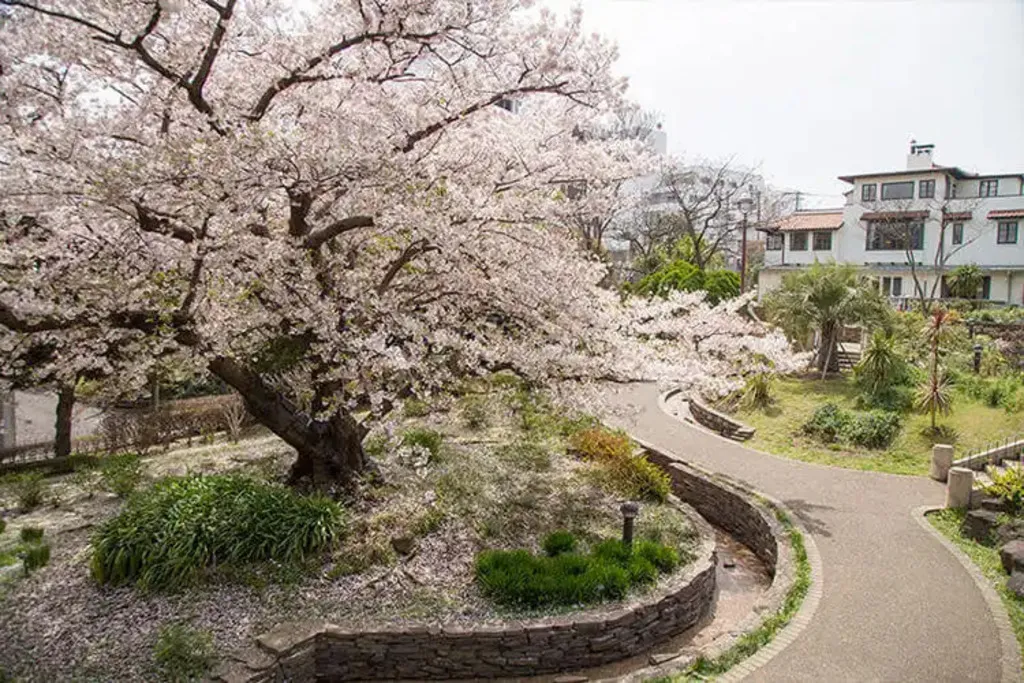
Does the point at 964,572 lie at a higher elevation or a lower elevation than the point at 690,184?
lower

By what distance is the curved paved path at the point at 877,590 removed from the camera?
21.2ft

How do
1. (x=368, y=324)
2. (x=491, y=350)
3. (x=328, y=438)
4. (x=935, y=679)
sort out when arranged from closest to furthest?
(x=935, y=679), (x=368, y=324), (x=491, y=350), (x=328, y=438)

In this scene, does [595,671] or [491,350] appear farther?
[491,350]

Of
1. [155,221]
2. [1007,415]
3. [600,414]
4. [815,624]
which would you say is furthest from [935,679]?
[1007,415]

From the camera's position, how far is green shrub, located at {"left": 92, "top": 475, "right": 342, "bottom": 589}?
25.1ft

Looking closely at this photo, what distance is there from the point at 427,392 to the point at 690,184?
98.9 ft

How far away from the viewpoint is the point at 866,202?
33.7m

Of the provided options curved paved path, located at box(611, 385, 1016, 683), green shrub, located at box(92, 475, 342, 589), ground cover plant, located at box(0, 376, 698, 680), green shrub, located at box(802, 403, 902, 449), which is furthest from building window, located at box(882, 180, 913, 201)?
green shrub, located at box(92, 475, 342, 589)

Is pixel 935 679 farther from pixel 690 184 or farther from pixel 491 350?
pixel 690 184

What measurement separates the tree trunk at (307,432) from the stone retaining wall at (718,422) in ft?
29.9

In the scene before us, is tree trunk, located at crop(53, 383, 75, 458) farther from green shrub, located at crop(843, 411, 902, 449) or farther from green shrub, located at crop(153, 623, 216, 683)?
green shrub, located at crop(843, 411, 902, 449)

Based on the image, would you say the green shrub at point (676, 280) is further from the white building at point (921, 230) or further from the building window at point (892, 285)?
the building window at point (892, 285)

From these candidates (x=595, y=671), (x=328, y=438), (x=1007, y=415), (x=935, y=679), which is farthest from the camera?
(x=1007, y=415)

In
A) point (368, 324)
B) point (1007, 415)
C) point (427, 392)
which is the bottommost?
point (1007, 415)
